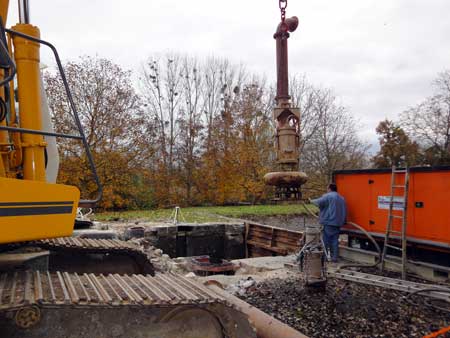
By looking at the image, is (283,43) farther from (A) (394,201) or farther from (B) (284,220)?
(B) (284,220)

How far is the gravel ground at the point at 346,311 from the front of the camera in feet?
17.9

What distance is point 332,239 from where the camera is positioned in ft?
32.4

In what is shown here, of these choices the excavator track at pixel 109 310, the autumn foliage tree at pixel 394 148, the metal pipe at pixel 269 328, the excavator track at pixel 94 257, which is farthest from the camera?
the autumn foliage tree at pixel 394 148

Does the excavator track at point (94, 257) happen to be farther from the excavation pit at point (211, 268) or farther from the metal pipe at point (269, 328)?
the excavation pit at point (211, 268)

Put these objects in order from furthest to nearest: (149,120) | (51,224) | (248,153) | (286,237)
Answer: (248,153) → (149,120) → (286,237) → (51,224)

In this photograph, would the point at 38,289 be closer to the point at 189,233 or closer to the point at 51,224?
the point at 51,224

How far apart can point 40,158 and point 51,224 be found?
60cm

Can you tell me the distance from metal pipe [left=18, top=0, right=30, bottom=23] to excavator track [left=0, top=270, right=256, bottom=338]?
200 centimetres

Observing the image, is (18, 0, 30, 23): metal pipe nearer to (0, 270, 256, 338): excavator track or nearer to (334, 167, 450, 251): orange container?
(0, 270, 256, 338): excavator track

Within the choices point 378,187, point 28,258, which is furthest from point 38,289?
point 378,187

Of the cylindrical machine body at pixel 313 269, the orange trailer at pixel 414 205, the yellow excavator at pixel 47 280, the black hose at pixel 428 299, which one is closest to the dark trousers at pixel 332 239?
the orange trailer at pixel 414 205

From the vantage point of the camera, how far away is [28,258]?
3062mm

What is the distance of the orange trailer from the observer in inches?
303

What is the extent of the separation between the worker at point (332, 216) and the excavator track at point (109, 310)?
7448mm
